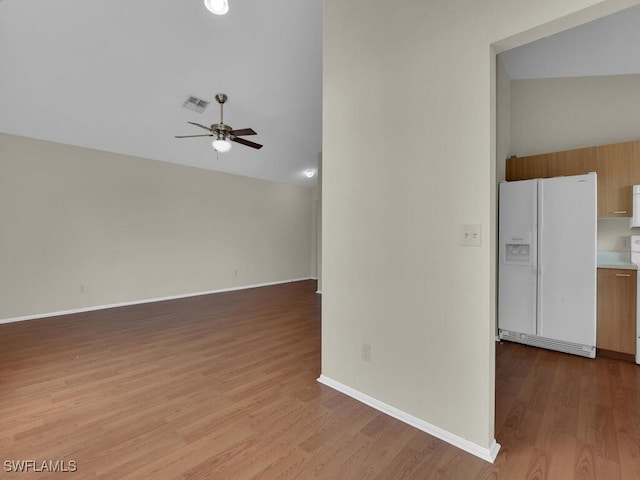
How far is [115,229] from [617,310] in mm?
6975

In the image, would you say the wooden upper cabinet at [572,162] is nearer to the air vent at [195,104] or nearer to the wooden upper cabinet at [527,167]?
the wooden upper cabinet at [527,167]

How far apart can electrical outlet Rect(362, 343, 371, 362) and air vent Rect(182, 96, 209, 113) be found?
4.17 metres

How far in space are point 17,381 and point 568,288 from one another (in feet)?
17.2

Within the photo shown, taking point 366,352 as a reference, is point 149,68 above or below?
above

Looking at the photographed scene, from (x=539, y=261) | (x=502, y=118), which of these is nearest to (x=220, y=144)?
(x=502, y=118)

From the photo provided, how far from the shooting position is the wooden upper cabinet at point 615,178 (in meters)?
3.02

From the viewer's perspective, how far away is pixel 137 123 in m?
4.57

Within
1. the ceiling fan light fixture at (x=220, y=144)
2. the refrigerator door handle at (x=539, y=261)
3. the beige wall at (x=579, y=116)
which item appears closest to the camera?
the refrigerator door handle at (x=539, y=261)

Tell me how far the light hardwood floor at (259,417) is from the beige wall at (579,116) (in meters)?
2.23

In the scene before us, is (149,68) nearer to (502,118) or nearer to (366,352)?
(366,352)

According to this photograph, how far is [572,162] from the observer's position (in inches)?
131

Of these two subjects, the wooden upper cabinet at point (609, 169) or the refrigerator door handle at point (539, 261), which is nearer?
the wooden upper cabinet at point (609, 169)

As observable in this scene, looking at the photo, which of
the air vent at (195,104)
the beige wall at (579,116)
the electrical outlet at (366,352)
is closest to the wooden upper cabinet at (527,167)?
the beige wall at (579,116)

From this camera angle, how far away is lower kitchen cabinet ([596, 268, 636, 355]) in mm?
2869
